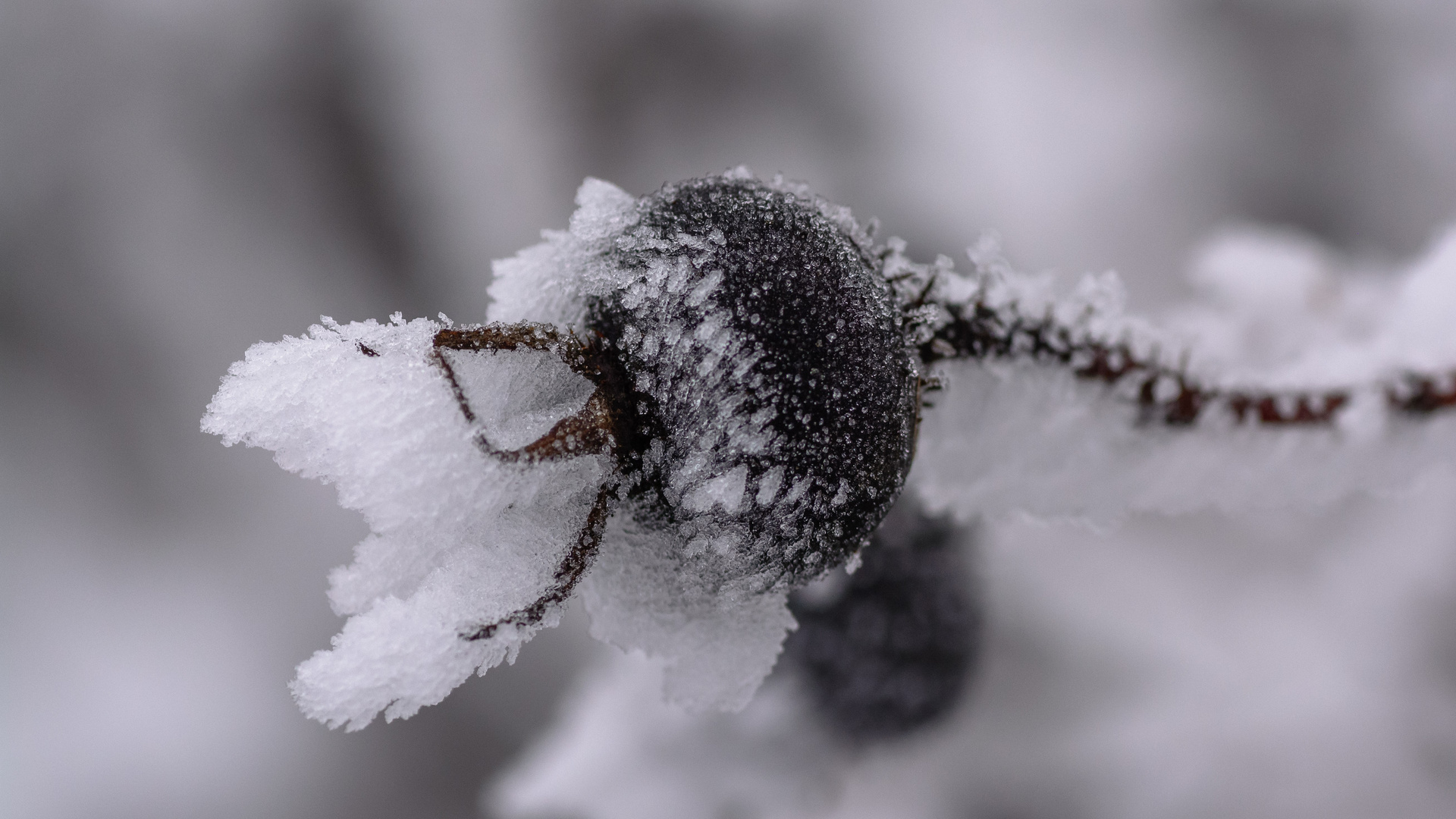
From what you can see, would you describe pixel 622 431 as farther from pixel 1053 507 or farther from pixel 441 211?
pixel 441 211

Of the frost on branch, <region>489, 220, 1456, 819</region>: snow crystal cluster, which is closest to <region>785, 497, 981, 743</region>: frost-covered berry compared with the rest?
<region>489, 220, 1456, 819</region>: snow crystal cluster

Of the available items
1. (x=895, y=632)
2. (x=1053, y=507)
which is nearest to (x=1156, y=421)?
(x=1053, y=507)

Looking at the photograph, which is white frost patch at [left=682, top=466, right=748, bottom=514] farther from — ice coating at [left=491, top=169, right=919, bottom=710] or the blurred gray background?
the blurred gray background

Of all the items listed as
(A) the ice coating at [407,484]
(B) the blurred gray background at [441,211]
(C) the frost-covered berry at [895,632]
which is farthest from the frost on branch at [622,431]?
(B) the blurred gray background at [441,211]

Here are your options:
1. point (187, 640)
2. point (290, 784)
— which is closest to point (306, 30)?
point (187, 640)

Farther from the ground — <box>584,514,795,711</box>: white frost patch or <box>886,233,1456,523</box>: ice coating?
<box>886,233,1456,523</box>: ice coating

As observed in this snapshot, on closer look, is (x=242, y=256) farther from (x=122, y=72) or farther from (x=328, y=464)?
(x=328, y=464)

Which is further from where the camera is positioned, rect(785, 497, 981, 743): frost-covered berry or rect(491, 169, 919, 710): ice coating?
rect(785, 497, 981, 743): frost-covered berry

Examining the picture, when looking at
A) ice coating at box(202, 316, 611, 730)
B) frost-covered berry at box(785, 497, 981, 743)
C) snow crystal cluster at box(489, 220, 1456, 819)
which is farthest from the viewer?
frost-covered berry at box(785, 497, 981, 743)
